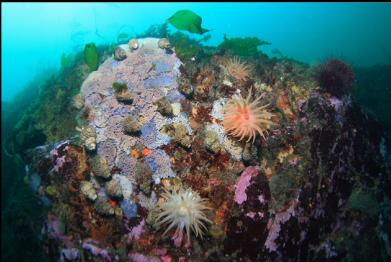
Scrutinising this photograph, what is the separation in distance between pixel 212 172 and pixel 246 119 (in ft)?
3.08

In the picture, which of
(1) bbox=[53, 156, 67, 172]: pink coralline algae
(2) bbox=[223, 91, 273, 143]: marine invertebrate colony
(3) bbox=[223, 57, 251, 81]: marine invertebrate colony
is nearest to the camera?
(2) bbox=[223, 91, 273, 143]: marine invertebrate colony

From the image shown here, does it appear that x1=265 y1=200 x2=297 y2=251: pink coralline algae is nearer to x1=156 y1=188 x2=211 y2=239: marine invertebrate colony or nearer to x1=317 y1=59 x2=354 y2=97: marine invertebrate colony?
x1=156 y1=188 x2=211 y2=239: marine invertebrate colony

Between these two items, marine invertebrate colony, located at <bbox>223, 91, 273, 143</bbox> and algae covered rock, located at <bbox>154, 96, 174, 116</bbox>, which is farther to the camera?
algae covered rock, located at <bbox>154, 96, 174, 116</bbox>

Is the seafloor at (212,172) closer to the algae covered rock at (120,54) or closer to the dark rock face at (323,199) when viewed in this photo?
the dark rock face at (323,199)

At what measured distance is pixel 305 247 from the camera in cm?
480

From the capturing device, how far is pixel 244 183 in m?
4.57

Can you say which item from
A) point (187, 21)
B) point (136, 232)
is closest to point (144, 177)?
point (136, 232)

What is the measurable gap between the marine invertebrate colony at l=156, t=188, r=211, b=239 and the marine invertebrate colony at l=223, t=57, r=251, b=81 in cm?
240

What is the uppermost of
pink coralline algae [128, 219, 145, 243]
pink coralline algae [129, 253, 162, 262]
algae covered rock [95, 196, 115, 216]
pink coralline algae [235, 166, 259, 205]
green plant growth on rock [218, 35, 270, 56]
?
green plant growth on rock [218, 35, 270, 56]

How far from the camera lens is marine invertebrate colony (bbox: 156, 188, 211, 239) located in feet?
13.4

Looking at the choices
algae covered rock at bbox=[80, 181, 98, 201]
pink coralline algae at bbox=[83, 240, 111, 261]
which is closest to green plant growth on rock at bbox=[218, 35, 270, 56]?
algae covered rock at bbox=[80, 181, 98, 201]

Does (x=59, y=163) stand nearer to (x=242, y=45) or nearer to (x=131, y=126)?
(x=131, y=126)

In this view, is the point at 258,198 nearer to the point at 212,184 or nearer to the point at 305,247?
the point at 212,184

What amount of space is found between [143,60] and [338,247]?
484 cm
